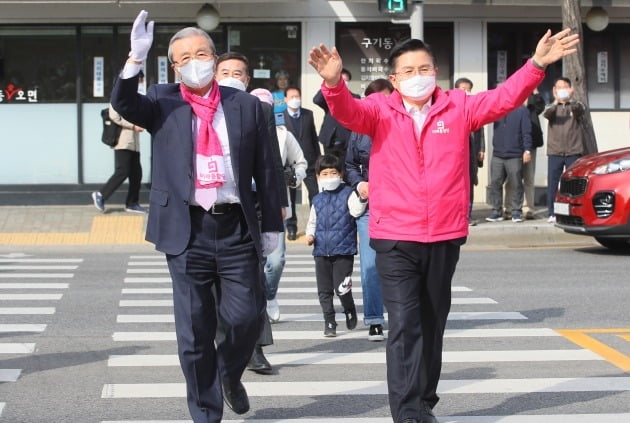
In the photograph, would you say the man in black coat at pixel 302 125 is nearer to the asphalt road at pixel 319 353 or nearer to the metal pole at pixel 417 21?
the metal pole at pixel 417 21

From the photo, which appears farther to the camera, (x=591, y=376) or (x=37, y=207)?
(x=37, y=207)

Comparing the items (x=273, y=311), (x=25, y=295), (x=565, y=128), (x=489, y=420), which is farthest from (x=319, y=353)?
(x=565, y=128)

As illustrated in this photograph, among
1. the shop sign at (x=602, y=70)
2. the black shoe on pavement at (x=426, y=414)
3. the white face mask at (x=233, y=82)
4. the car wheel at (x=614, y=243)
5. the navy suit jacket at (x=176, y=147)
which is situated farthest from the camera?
the shop sign at (x=602, y=70)

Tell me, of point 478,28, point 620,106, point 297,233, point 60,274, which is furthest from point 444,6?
point 60,274

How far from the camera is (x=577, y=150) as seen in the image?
18031mm

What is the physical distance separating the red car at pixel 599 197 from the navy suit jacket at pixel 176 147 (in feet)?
30.6

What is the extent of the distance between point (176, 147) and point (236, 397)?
134 centimetres

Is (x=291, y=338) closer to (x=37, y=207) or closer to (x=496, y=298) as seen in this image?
(x=496, y=298)

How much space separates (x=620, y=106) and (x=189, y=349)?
16.7 m

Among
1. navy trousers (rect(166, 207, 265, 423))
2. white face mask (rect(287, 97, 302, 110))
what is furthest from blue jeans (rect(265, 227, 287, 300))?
white face mask (rect(287, 97, 302, 110))

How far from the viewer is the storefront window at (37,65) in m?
20.3

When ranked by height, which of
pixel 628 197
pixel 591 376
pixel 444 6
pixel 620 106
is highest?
pixel 444 6

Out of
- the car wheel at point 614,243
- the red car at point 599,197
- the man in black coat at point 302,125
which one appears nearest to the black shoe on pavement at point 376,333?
the red car at point 599,197

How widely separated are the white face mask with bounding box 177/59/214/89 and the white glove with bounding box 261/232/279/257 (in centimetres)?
85
